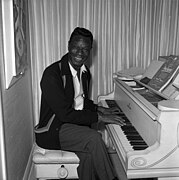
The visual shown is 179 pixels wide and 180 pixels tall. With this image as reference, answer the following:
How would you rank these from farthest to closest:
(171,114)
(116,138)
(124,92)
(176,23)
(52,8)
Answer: (176,23) < (52,8) < (124,92) < (116,138) < (171,114)

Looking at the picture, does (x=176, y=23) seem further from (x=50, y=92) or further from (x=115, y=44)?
(x=50, y=92)

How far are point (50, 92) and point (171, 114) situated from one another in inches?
35.8

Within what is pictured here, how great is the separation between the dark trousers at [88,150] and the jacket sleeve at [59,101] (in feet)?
0.30

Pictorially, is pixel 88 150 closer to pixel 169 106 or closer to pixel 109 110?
pixel 109 110

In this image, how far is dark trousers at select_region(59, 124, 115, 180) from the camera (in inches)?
75.5

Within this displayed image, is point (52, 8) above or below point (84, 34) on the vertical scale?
above

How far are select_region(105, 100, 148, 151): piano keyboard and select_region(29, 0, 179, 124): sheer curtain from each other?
3.39 ft

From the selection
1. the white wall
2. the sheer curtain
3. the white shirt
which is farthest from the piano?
the sheer curtain

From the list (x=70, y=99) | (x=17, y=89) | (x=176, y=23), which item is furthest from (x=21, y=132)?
(x=176, y=23)

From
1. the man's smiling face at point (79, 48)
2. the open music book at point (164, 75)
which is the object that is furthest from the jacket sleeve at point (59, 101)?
the open music book at point (164, 75)

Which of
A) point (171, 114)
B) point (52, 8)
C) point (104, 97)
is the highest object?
point (52, 8)

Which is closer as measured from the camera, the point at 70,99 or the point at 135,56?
the point at 70,99

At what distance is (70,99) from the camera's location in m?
2.17

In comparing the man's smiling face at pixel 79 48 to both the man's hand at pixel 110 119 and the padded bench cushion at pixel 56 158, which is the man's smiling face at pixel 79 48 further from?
the padded bench cushion at pixel 56 158
